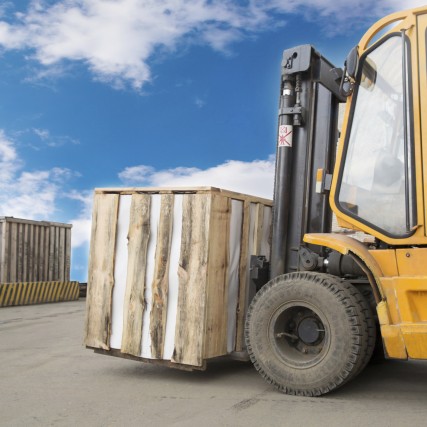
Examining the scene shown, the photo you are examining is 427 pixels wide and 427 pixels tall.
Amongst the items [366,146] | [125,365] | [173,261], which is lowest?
[125,365]

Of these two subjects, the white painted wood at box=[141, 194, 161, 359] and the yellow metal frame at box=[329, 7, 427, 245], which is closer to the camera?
the yellow metal frame at box=[329, 7, 427, 245]

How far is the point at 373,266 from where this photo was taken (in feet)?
15.7

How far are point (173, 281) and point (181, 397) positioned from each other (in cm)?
112

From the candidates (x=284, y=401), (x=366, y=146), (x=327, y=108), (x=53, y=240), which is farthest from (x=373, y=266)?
(x=53, y=240)

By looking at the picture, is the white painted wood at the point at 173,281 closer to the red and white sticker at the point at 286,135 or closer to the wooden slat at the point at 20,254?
the red and white sticker at the point at 286,135

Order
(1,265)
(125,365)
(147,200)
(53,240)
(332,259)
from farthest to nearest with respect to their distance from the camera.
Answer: (53,240) < (1,265) < (125,365) < (147,200) < (332,259)

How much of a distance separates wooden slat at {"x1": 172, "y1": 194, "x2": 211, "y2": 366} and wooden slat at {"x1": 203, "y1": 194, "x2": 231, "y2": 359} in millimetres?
57

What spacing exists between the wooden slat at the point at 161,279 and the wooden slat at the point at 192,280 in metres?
0.17

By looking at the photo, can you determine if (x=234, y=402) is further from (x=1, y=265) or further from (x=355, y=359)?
(x=1, y=265)

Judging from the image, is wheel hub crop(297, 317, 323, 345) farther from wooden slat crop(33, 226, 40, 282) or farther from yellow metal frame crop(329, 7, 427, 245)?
wooden slat crop(33, 226, 40, 282)

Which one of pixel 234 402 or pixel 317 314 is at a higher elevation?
pixel 317 314

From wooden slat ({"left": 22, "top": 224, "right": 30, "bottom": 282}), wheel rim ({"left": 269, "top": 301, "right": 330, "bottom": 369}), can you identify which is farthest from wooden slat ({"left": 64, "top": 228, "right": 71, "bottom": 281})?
wheel rim ({"left": 269, "top": 301, "right": 330, "bottom": 369})

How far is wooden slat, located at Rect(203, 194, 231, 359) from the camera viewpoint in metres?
5.41

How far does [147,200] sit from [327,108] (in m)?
2.04
